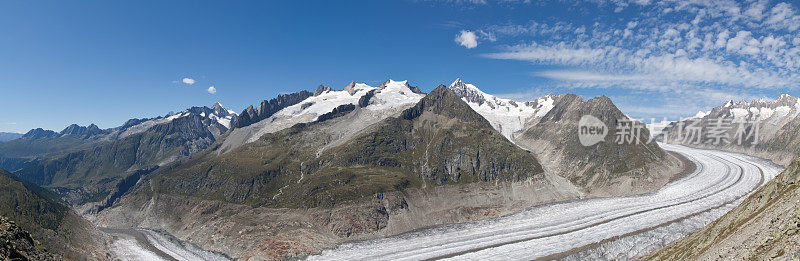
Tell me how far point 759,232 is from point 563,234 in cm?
8658

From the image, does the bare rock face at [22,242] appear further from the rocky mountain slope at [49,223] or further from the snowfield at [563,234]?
the snowfield at [563,234]

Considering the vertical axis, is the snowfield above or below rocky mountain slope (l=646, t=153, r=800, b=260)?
below

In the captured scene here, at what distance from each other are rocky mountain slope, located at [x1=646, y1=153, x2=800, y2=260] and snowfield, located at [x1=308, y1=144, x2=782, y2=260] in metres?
49.9

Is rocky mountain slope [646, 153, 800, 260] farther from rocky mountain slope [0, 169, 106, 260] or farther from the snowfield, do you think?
rocky mountain slope [0, 169, 106, 260]

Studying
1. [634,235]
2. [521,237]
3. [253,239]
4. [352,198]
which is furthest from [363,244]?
[634,235]

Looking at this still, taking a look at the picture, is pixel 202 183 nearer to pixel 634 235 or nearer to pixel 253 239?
pixel 253 239

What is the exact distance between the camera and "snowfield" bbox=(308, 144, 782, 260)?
124m

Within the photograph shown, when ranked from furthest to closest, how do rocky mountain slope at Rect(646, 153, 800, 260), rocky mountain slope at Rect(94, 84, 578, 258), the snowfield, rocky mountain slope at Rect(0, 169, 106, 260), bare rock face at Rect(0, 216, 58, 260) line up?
1. rocky mountain slope at Rect(94, 84, 578, 258)
2. the snowfield
3. rocky mountain slope at Rect(0, 169, 106, 260)
4. bare rock face at Rect(0, 216, 58, 260)
5. rocky mountain slope at Rect(646, 153, 800, 260)

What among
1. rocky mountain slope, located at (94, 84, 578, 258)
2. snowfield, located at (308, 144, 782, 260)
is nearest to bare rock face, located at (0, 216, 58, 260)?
rocky mountain slope, located at (94, 84, 578, 258)

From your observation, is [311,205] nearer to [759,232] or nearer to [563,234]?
[563,234]

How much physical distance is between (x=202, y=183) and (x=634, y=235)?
8168 inches

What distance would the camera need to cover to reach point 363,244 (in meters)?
141

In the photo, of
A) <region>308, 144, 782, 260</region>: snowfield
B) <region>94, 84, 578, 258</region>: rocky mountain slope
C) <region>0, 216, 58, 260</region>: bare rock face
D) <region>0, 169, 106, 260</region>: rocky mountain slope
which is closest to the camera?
<region>0, 216, 58, 260</region>: bare rock face

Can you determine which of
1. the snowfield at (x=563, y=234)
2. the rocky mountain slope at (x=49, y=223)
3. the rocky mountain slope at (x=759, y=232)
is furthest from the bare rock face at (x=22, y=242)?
the rocky mountain slope at (x=759, y=232)
